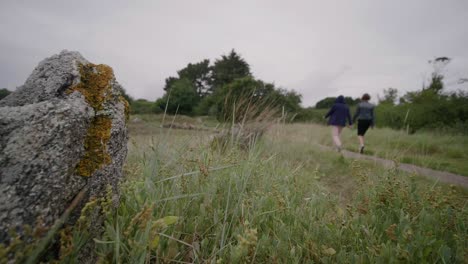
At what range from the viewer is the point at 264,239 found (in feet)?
4.24

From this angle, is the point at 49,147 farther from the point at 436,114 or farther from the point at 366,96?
the point at 436,114

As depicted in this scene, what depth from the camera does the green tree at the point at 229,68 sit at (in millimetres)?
46531

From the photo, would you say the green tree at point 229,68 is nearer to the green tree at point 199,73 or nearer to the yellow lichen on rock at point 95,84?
the green tree at point 199,73

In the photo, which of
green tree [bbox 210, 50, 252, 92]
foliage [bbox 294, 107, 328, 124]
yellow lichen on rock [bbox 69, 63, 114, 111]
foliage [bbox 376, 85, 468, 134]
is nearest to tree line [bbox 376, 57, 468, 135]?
foliage [bbox 376, 85, 468, 134]

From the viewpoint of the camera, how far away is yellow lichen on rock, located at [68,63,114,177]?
1.05 meters

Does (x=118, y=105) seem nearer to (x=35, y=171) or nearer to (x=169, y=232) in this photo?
(x=35, y=171)

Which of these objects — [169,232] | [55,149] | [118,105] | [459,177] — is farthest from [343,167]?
[55,149]

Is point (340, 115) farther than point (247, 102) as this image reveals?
Yes

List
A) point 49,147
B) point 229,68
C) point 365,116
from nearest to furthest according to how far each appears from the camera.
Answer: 1. point 49,147
2. point 365,116
3. point 229,68

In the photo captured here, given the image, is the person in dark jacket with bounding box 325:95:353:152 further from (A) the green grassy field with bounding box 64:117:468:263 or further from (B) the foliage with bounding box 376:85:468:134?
(B) the foliage with bounding box 376:85:468:134

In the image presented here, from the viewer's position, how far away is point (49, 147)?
86 centimetres

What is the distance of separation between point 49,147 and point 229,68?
161 ft

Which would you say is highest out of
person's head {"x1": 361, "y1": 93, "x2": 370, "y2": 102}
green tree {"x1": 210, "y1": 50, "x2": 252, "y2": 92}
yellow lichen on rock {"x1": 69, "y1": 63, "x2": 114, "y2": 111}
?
green tree {"x1": 210, "y1": 50, "x2": 252, "y2": 92}

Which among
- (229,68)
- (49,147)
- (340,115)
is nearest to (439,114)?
(340,115)
